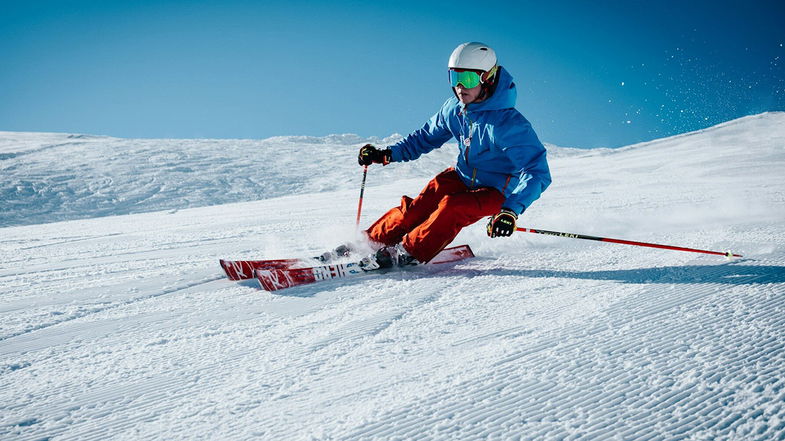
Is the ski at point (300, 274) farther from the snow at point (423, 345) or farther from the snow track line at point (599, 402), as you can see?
the snow track line at point (599, 402)

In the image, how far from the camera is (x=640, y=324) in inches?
70.3

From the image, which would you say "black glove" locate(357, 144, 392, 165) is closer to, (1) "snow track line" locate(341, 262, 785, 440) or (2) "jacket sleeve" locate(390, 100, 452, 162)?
(2) "jacket sleeve" locate(390, 100, 452, 162)

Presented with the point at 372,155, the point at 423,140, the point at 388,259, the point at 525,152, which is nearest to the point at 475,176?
the point at 525,152

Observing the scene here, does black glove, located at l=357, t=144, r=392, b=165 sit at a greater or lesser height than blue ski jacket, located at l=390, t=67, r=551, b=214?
greater

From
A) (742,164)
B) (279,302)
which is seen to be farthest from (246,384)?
(742,164)

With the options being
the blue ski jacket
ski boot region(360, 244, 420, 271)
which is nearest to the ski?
ski boot region(360, 244, 420, 271)

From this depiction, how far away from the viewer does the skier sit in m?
3.06

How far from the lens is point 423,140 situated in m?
4.20

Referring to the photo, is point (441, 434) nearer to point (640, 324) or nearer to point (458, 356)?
point (458, 356)

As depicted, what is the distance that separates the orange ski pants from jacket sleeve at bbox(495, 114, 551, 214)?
276 mm

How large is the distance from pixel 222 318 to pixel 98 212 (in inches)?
898

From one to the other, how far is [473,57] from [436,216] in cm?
121

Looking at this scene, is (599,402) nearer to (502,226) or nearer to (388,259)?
(502,226)

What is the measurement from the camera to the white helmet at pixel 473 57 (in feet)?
10.4
